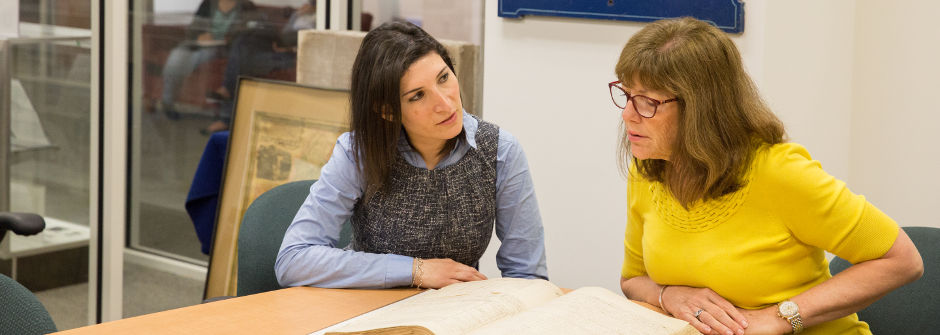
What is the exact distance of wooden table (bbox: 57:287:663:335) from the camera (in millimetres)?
1745

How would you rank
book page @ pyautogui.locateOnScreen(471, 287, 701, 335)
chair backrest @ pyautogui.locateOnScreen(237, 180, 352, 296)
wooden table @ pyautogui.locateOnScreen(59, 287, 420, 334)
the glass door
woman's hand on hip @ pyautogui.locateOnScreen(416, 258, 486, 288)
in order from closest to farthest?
book page @ pyautogui.locateOnScreen(471, 287, 701, 335) < wooden table @ pyautogui.locateOnScreen(59, 287, 420, 334) < woman's hand on hip @ pyautogui.locateOnScreen(416, 258, 486, 288) < chair backrest @ pyautogui.locateOnScreen(237, 180, 352, 296) < the glass door

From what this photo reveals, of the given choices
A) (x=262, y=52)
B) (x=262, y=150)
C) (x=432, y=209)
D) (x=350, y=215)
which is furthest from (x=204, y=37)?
(x=432, y=209)

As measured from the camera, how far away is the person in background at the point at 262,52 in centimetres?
446

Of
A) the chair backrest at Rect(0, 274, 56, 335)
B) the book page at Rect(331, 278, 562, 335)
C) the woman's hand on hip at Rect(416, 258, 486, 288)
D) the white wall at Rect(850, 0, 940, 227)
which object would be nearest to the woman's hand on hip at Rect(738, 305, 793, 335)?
the book page at Rect(331, 278, 562, 335)

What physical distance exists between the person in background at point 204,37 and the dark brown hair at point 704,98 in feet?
9.66

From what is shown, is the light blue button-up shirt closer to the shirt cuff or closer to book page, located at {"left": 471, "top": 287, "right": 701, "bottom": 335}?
the shirt cuff

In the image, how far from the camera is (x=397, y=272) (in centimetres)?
207

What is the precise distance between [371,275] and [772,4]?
1.42 m

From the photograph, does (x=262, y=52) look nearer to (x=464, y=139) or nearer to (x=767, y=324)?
(x=464, y=139)

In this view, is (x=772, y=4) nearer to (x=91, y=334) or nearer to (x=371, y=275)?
(x=371, y=275)

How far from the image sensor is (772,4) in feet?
8.81

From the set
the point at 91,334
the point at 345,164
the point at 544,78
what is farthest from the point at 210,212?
the point at 91,334

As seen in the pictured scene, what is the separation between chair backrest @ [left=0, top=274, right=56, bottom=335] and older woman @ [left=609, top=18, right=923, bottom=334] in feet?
4.01

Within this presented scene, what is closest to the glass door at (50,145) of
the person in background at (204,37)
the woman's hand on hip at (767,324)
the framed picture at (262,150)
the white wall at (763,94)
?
the person in background at (204,37)
